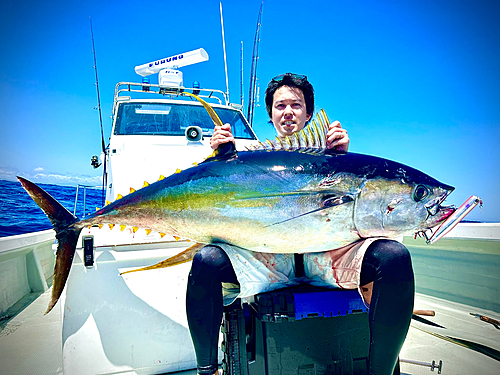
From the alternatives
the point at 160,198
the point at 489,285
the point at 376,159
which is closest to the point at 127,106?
the point at 160,198

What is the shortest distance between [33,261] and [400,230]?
4167mm

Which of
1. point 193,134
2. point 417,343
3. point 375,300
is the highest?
point 193,134

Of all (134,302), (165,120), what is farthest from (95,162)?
(134,302)

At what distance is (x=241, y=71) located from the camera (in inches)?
177

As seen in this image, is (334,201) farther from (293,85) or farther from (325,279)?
(293,85)

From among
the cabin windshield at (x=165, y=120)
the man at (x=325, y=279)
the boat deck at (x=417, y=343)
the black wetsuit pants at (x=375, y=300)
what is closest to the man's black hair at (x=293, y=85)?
the man at (x=325, y=279)

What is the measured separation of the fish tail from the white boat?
0.22m

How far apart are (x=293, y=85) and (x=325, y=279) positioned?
1022 mm

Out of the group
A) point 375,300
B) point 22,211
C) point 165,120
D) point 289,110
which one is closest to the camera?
point 375,300

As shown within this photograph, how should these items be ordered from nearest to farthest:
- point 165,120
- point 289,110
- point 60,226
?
1. point 60,226
2. point 289,110
3. point 165,120

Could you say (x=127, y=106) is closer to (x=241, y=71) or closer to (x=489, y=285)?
(x=241, y=71)

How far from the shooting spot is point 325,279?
1171 mm

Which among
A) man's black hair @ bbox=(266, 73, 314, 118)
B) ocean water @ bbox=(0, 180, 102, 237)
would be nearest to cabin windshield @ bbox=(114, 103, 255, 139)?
man's black hair @ bbox=(266, 73, 314, 118)

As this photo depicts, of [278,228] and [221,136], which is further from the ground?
[221,136]
